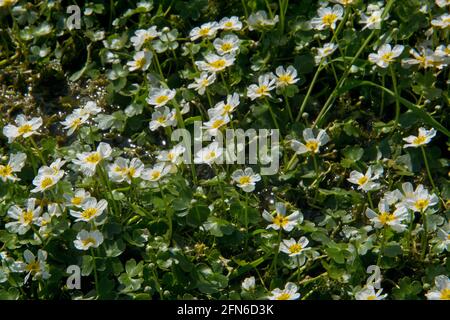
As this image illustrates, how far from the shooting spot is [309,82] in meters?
3.08

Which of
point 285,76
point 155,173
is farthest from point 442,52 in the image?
point 155,173

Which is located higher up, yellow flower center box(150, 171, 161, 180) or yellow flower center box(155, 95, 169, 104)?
yellow flower center box(155, 95, 169, 104)

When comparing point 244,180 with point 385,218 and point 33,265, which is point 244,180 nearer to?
point 385,218

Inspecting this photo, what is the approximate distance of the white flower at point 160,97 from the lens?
284 cm

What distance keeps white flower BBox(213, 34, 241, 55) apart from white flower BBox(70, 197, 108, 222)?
663 mm

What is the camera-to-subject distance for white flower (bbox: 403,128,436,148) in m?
2.70

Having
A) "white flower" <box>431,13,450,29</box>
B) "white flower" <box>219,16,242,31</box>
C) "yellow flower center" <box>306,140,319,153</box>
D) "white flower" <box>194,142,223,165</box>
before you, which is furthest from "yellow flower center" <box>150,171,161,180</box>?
"white flower" <box>431,13,450,29</box>

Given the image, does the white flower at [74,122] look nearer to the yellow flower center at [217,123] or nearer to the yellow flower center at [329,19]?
the yellow flower center at [217,123]

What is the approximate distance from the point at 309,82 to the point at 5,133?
3.10 ft

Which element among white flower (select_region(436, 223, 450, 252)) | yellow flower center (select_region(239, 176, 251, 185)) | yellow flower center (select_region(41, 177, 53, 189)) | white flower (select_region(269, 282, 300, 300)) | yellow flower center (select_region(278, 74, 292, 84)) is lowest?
white flower (select_region(269, 282, 300, 300))

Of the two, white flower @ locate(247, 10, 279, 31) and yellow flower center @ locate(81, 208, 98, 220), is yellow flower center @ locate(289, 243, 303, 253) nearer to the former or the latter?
yellow flower center @ locate(81, 208, 98, 220)

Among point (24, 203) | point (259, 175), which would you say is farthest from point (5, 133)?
point (259, 175)

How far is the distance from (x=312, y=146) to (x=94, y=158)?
1.95ft

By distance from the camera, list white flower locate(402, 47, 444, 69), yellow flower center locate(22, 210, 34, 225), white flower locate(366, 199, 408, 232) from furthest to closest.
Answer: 1. white flower locate(402, 47, 444, 69)
2. yellow flower center locate(22, 210, 34, 225)
3. white flower locate(366, 199, 408, 232)
